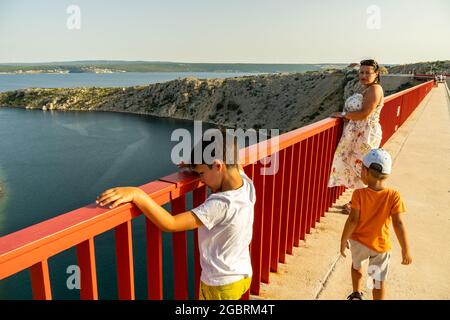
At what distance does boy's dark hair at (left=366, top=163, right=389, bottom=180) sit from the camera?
7.99 ft

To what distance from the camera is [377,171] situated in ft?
8.02

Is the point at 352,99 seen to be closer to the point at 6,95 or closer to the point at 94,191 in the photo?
the point at 94,191

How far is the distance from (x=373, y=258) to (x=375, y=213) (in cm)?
41

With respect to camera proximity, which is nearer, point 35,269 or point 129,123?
point 35,269

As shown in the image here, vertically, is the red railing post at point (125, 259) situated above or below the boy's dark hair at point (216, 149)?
below

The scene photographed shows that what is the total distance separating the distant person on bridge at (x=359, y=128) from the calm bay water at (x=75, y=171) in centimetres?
1126

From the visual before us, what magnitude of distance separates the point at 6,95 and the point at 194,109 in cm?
8193

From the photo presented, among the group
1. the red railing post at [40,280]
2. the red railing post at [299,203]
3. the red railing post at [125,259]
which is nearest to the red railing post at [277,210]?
the red railing post at [299,203]

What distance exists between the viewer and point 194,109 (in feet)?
324

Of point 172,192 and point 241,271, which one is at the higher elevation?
point 172,192

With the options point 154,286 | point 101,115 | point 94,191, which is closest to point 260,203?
point 154,286

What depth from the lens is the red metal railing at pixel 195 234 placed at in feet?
4.33

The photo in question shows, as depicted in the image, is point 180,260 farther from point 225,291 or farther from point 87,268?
point 87,268

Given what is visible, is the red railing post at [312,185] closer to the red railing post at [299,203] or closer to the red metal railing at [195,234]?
the red metal railing at [195,234]
